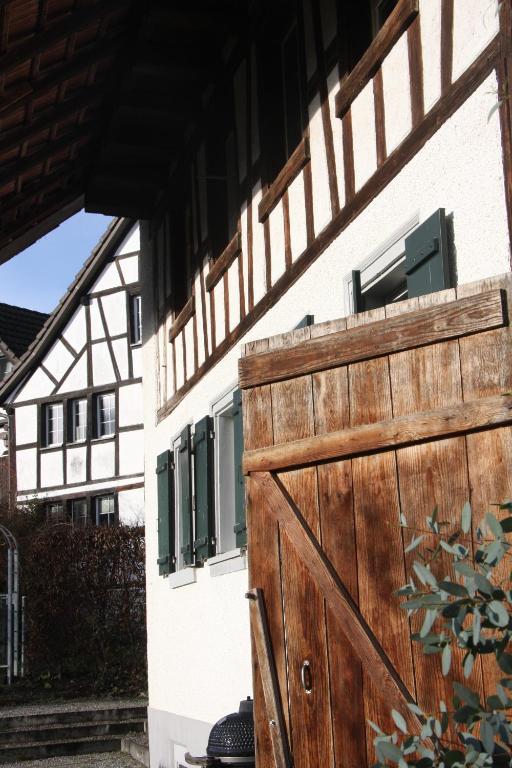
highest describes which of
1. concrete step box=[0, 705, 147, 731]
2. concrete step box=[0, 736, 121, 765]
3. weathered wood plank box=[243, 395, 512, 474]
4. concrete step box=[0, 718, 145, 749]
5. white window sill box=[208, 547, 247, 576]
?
weathered wood plank box=[243, 395, 512, 474]

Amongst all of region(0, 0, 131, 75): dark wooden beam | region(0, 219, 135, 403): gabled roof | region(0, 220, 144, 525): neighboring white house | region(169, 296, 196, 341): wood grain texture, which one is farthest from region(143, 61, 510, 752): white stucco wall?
region(0, 220, 144, 525): neighboring white house

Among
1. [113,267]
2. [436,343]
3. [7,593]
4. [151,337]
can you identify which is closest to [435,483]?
[436,343]

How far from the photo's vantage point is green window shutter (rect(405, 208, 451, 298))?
15.9ft

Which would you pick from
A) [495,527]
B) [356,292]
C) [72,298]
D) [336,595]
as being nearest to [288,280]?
[356,292]

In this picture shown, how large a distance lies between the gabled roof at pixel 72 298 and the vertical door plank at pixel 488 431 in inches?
746

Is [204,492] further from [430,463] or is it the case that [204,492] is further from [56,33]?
[430,463]

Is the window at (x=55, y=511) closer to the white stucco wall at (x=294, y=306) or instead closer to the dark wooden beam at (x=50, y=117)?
the white stucco wall at (x=294, y=306)

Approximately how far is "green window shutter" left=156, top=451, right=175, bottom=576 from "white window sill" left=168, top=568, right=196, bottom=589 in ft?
0.52

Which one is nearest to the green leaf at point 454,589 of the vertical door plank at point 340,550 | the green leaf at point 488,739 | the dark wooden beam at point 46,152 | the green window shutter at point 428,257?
the green leaf at point 488,739

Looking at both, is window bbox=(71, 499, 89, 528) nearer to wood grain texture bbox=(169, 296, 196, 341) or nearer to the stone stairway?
the stone stairway

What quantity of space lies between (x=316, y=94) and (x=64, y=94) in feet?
9.51

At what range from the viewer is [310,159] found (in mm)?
6723

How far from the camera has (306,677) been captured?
13.9 ft

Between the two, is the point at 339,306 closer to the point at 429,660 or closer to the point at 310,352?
the point at 310,352
